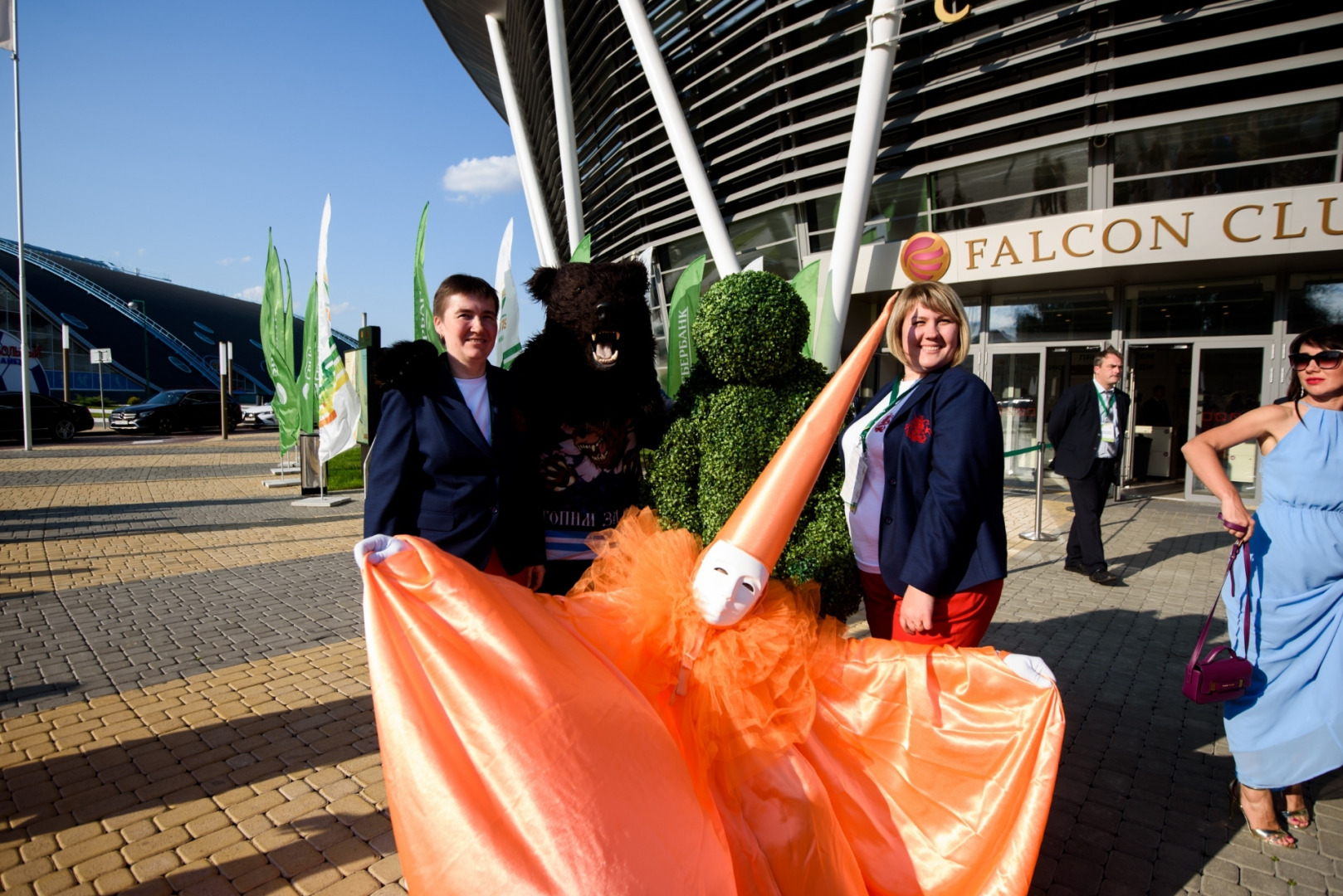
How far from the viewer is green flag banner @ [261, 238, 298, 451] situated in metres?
10.9

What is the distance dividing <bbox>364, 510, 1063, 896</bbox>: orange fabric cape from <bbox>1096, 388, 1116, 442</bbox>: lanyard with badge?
5224 millimetres

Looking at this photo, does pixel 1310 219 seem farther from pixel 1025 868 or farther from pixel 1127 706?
pixel 1025 868

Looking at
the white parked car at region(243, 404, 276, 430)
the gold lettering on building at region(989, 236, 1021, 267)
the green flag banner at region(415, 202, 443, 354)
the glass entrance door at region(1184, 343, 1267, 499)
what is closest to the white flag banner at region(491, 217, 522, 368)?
the green flag banner at region(415, 202, 443, 354)

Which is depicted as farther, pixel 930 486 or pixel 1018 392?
pixel 1018 392

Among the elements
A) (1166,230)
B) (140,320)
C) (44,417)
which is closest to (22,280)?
(44,417)

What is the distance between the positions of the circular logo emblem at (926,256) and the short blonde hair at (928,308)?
896 cm

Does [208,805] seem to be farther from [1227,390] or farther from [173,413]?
[173,413]

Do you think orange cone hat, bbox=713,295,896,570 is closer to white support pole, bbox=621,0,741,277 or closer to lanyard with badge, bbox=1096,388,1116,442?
lanyard with badge, bbox=1096,388,1116,442

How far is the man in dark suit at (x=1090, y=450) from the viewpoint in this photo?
606cm

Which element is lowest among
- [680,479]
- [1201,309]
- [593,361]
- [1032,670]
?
[1032,670]

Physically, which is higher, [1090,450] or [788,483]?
[788,483]

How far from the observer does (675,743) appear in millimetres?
1753

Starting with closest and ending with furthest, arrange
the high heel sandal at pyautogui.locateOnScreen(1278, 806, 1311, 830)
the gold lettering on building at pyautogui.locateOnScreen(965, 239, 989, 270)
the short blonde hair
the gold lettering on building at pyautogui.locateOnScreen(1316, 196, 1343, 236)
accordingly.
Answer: the short blonde hair → the high heel sandal at pyautogui.locateOnScreen(1278, 806, 1311, 830) → the gold lettering on building at pyautogui.locateOnScreen(1316, 196, 1343, 236) → the gold lettering on building at pyautogui.locateOnScreen(965, 239, 989, 270)

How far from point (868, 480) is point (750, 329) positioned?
65cm
